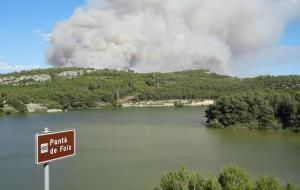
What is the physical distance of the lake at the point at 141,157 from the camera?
45.7 feet

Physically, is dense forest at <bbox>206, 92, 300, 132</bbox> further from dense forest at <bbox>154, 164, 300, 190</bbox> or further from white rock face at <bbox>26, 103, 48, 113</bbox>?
white rock face at <bbox>26, 103, 48, 113</bbox>

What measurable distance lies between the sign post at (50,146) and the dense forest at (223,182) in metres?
6.30

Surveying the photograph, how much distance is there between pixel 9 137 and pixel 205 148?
37.6ft

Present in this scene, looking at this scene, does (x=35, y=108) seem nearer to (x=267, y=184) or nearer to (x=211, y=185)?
(x=211, y=185)

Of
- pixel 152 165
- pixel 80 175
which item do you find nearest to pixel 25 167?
pixel 80 175

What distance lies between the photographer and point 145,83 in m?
71.3

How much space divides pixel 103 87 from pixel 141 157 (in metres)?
47.4

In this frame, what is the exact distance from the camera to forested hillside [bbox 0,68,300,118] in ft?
183

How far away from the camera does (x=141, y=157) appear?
1823 cm

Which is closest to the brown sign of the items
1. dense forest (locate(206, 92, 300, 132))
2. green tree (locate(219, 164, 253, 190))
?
green tree (locate(219, 164, 253, 190))

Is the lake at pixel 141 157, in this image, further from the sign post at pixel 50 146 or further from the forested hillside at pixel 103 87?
the forested hillside at pixel 103 87

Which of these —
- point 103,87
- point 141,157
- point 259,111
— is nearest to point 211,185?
point 141,157

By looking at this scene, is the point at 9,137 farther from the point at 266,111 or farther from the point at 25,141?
the point at 266,111

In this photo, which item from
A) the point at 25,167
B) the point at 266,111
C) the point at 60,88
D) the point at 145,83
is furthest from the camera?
the point at 145,83
